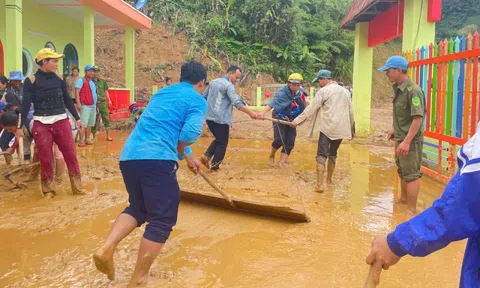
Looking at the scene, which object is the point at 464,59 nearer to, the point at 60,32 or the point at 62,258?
the point at 62,258

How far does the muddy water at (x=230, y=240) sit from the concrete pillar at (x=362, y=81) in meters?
6.16

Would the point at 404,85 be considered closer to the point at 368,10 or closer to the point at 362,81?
the point at 368,10

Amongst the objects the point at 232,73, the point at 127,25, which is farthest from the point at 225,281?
the point at 127,25

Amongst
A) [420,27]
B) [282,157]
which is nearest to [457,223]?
[282,157]

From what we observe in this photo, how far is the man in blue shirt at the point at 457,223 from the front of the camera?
1266mm

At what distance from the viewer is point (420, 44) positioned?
827cm

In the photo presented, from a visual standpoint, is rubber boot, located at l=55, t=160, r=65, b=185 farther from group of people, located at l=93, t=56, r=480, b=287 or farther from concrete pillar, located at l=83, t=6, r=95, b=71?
concrete pillar, located at l=83, t=6, r=95, b=71

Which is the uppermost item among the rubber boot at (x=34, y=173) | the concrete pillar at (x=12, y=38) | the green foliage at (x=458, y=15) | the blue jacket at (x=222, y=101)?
the green foliage at (x=458, y=15)

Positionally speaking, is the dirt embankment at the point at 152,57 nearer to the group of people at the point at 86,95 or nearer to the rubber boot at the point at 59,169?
the group of people at the point at 86,95

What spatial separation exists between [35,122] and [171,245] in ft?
8.65

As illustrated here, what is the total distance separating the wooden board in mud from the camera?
14.4 ft

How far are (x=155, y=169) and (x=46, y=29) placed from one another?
37.3ft

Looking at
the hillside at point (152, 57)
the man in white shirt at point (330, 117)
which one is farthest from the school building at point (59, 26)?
the hillside at point (152, 57)

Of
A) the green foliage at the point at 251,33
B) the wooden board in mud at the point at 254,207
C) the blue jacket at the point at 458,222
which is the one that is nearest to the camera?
the blue jacket at the point at 458,222
